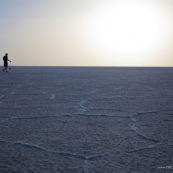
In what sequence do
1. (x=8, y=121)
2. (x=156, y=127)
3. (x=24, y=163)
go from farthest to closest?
(x=8, y=121), (x=156, y=127), (x=24, y=163)

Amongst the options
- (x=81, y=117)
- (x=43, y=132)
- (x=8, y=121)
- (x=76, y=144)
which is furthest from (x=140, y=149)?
(x=8, y=121)

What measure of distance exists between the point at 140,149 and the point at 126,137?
18.0 inches

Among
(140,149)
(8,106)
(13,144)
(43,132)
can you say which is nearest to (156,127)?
(140,149)

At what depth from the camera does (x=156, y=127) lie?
404cm

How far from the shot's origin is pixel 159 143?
10.8 feet

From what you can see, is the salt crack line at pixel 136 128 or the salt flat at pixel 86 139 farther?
the salt crack line at pixel 136 128

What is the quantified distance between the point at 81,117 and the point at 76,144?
1529mm

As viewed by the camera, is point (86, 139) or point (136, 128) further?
point (136, 128)

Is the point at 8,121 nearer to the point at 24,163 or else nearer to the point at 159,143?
the point at 24,163

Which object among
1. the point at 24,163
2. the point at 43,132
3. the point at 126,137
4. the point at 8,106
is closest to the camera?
the point at 24,163

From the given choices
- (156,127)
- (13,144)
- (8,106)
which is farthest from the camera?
(8,106)

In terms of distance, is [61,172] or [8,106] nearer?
[61,172]

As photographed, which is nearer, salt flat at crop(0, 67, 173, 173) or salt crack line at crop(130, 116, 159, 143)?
salt flat at crop(0, 67, 173, 173)

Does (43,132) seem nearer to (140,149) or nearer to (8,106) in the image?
(140,149)
